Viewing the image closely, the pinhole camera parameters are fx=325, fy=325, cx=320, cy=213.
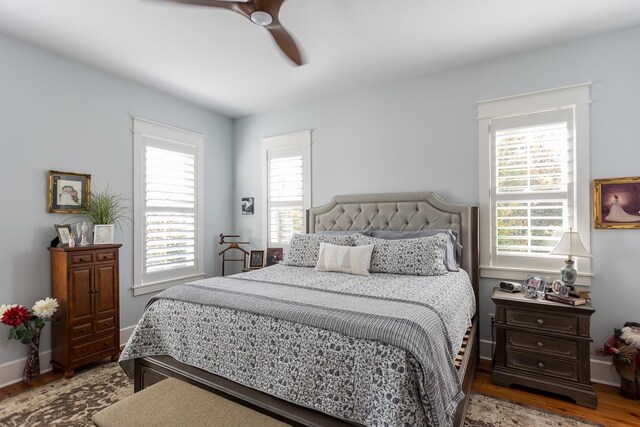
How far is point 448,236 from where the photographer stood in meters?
3.01

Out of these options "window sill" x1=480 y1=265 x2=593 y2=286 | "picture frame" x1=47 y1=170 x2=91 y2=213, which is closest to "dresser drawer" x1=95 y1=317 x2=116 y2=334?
"picture frame" x1=47 y1=170 x2=91 y2=213

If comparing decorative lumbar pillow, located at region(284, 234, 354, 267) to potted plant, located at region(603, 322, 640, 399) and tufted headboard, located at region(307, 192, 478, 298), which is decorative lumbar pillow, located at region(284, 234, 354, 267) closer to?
tufted headboard, located at region(307, 192, 478, 298)

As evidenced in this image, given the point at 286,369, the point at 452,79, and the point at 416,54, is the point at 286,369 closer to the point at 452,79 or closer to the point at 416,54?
the point at 416,54

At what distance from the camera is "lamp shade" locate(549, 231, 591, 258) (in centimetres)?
255

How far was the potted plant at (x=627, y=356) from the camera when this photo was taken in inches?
94.5

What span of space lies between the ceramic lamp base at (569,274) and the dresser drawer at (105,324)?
405 centimetres

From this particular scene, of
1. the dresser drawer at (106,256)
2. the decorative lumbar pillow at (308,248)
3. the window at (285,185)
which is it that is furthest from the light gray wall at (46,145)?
the decorative lumbar pillow at (308,248)

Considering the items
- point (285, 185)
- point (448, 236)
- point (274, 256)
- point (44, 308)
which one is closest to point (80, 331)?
point (44, 308)

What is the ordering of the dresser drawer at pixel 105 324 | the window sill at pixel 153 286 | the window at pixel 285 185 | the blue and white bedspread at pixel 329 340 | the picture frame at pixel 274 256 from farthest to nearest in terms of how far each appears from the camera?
the window at pixel 285 185, the picture frame at pixel 274 256, the window sill at pixel 153 286, the dresser drawer at pixel 105 324, the blue and white bedspread at pixel 329 340

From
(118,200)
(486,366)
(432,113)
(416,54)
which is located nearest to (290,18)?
(416,54)

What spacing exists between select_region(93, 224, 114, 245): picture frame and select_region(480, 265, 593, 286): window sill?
367 cm

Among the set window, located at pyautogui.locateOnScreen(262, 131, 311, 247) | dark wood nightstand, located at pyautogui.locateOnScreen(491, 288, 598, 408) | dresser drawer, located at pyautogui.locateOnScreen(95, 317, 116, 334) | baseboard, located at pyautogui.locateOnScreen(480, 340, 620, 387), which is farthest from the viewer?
window, located at pyautogui.locateOnScreen(262, 131, 311, 247)

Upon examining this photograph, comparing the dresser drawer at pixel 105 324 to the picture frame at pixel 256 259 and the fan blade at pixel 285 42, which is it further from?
the fan blade at pixel 285 42

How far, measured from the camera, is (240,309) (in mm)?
1900
